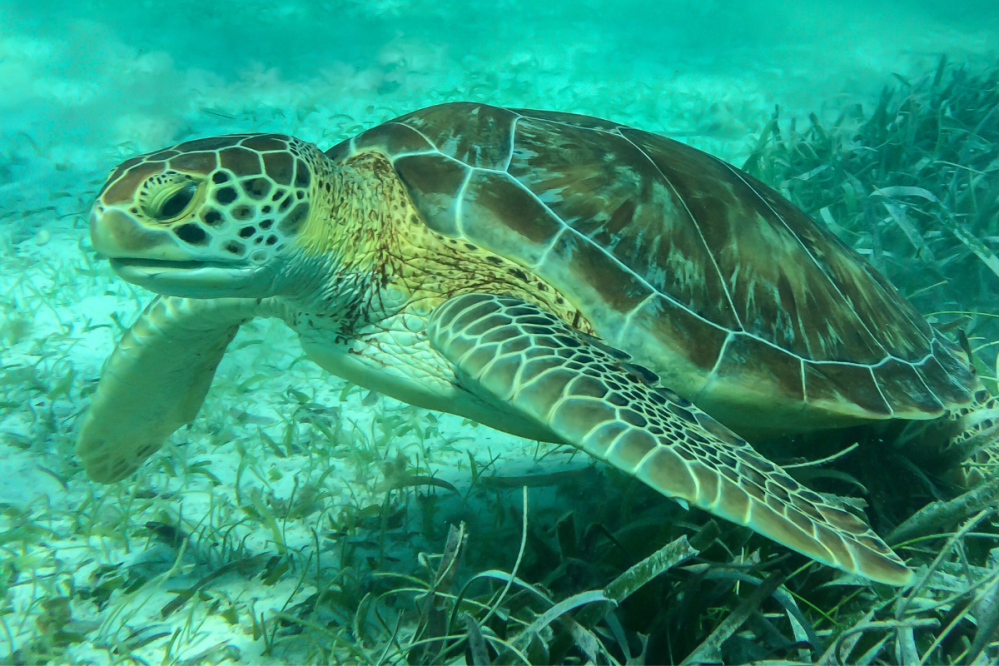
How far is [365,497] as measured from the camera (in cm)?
200

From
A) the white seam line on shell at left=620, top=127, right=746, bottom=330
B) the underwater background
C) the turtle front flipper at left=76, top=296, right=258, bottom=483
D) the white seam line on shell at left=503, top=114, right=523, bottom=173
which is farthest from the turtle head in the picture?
the white seam line on shell at left=620, top=127, right=746, bottom=330

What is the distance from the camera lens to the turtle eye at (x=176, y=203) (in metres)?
1.45

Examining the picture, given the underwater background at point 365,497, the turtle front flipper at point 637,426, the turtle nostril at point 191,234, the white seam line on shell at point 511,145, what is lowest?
the underwater background at point 365,497

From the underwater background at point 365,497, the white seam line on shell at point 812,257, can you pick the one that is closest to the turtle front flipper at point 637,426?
the underwater background at point 365,497

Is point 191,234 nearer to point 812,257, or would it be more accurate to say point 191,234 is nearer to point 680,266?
point 680,266

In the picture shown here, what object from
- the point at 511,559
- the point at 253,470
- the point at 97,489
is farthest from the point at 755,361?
the point at 97,489

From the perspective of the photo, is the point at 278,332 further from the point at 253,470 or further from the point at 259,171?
the point at 259,171

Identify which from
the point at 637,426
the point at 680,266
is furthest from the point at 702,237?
the point at 637,426

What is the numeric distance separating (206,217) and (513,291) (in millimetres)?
963

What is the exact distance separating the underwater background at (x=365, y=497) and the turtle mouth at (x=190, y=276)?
80cm

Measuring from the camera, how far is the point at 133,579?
1621 millimetres

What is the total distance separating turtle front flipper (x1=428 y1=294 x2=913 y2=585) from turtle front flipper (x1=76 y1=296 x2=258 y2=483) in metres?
0.89

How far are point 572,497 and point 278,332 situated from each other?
217 cm

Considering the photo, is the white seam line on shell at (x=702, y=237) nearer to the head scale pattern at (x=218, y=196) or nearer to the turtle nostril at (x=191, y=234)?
the head scale pattern at (x=218, y=196)
